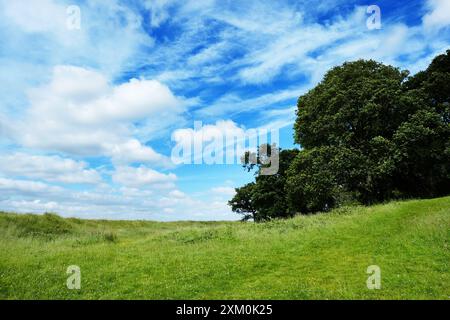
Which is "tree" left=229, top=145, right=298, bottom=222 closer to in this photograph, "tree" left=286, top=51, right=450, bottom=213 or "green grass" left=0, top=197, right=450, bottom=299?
"tree" left=286, top=51, right=450, bottom=213

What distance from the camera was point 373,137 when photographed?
42.8 metres

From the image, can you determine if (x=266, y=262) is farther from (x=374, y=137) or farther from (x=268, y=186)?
(x=268, y=186)

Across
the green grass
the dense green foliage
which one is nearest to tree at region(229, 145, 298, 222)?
Result: the dense green foliage

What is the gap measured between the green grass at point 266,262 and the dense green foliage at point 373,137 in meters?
8.70

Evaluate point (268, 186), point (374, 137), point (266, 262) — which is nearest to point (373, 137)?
point (374, 137)

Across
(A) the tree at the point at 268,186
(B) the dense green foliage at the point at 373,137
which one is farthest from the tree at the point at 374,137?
(A) the tree at the point at 268,186

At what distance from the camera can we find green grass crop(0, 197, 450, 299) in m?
15.9

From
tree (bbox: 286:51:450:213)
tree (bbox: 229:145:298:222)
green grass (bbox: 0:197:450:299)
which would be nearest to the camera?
green grass (bbox: 0:197:450:299)

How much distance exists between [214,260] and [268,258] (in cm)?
305

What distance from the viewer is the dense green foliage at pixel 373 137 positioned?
3981cm

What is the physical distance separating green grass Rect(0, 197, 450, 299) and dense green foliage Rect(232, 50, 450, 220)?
8697mm

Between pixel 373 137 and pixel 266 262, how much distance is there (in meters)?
28.0

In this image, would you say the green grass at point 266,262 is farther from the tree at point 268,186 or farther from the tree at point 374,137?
the tree at point 268,186

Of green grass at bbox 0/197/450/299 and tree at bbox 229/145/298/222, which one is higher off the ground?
tree at bbox 229/145/298/222
